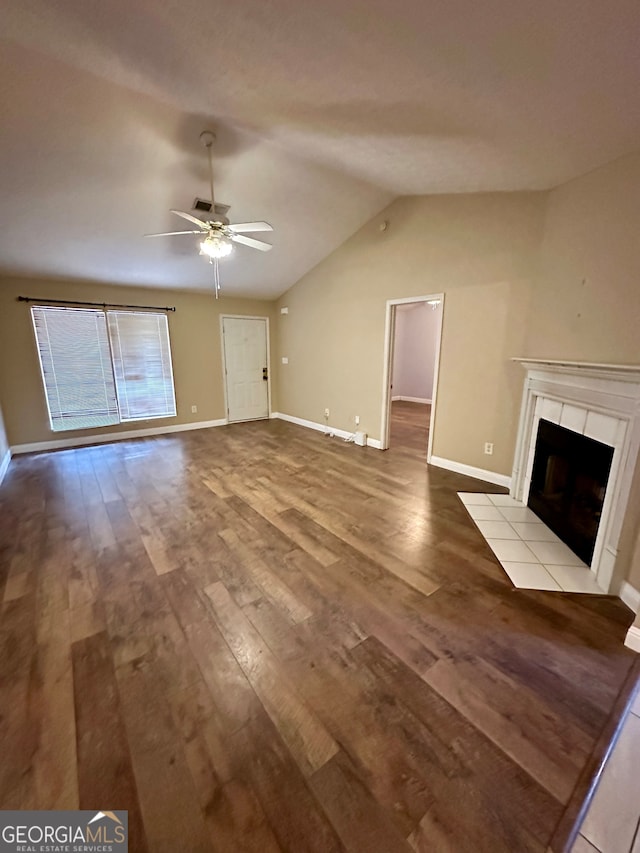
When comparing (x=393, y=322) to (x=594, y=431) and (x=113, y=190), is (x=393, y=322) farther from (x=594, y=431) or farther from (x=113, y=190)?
(x=113, y=190)

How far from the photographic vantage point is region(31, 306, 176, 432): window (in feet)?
15.0

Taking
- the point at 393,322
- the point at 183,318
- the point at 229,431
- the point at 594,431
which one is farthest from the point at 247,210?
the point at 594,431

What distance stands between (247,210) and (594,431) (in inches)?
149

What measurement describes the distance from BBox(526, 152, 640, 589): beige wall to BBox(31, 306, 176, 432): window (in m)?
5.17

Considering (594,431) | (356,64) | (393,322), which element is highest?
(356,64)

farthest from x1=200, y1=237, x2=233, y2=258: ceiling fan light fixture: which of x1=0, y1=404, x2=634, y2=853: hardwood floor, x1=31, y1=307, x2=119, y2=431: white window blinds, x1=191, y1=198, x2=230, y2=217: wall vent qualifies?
x1=31, y1=307, x2=119, y2=431: white window blinds

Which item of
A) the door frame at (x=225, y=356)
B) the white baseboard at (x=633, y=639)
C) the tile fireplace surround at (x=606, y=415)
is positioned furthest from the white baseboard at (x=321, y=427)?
the white baseboard at (x=633, y=639)

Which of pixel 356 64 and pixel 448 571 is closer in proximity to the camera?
pixel 356 64

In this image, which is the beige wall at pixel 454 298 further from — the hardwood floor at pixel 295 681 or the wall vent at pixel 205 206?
the wall vent at pixel 205 206

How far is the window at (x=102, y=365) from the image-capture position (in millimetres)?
4570

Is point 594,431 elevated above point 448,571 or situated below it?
above

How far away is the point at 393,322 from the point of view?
4301 mm

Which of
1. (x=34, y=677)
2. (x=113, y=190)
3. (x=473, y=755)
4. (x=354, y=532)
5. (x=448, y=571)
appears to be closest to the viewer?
(x=473, y=755)

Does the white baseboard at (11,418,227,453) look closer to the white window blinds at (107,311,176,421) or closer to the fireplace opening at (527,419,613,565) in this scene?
the white window blinds at (107,311,176,421)
